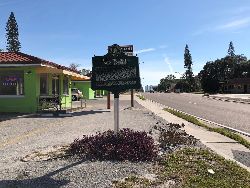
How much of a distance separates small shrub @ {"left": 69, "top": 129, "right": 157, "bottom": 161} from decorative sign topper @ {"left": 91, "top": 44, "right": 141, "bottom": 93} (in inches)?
41.7

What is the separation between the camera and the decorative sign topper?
9.84 m

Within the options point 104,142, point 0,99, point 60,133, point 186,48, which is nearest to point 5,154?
point 104,142

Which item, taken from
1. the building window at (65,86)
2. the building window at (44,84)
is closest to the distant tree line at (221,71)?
the building window at (65,86)

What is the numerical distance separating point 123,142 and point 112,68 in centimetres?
172

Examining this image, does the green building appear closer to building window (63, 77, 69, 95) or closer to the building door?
the building door

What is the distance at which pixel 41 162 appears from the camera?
8.41 metres

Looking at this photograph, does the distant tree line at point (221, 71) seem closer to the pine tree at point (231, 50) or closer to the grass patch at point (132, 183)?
the pine tree at point (231, 50)

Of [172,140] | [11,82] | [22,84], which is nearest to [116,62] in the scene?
[172,140]

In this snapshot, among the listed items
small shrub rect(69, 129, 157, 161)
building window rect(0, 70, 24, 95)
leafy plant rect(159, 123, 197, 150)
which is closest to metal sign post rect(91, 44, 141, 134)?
small shrub rect(69, 129, 157, 161)

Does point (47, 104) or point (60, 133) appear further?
point (47, 104)

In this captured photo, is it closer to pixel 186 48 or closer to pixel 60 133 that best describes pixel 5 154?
pixel 60 133

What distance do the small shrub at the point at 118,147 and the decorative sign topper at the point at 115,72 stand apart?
1058 millimetres

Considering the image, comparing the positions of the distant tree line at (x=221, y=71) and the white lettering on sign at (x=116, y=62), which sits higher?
the distant tree line at (x=221, y=71)

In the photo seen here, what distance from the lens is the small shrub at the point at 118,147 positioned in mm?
8617
